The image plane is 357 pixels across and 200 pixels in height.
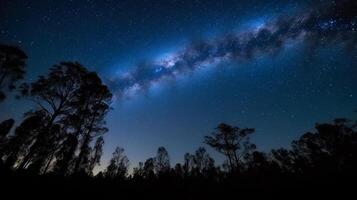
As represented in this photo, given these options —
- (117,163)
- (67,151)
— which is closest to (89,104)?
(67,151)

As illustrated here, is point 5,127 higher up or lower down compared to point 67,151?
higher up

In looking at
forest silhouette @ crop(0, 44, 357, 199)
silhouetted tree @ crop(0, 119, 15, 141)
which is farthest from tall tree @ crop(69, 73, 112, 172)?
silhouetted tree @ crop(0, 119, 15, 141)

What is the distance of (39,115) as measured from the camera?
19.2 metres

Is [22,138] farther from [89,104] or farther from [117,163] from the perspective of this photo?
[117,163]

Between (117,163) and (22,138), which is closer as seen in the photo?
(22,138)

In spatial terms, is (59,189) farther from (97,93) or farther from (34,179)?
(97,93)

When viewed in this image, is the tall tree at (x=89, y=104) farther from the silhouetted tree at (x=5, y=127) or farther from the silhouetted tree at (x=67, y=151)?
the silhouetted tree at (x=5, y=127)

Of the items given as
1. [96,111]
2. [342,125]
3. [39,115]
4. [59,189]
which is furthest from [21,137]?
[342,125]

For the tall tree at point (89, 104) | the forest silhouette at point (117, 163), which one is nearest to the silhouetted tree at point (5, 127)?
the forest silhouette at point (117, 163)

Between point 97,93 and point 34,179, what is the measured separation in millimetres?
14997

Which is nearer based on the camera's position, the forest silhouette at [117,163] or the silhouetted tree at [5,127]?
the forest silhouette at [117,163]

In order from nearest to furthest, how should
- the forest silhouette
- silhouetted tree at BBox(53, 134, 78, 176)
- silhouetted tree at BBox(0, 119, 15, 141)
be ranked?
the forest silhouette, silhouetted tree at BBox(53, 134, 78, 176), silhouetted tree at BBox(0, 119, 15, 141)

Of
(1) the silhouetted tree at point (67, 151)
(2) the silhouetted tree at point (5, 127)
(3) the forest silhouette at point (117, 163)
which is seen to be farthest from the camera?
(2) the silhouetted tree at point (5, 127)

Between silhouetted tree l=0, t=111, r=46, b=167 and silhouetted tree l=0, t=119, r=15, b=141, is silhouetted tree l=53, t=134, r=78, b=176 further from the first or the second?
silhouetted tree l=0, t=119, r=15, b=141
